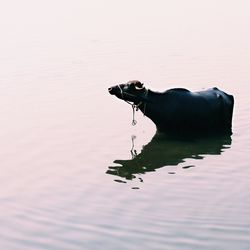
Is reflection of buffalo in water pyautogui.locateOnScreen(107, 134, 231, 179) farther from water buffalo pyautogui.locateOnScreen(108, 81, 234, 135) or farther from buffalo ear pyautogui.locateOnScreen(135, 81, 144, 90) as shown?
buffalo ear pyautogui.locateOnScreen(135, 81, 144, 90)

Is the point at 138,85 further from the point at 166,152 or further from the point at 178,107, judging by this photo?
the point at 166,152

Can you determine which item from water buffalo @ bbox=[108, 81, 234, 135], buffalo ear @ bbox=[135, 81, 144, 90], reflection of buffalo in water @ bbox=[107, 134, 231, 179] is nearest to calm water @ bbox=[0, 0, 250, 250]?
reflection of buffalo in water @ bbox=[107, 134, 231, 179]

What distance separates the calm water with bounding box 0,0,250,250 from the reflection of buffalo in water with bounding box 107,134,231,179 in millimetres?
35

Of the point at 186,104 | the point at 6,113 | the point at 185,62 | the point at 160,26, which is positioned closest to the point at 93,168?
the point at 186,104

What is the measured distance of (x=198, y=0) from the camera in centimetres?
4122

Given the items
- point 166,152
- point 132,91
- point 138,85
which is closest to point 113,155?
point 166,152

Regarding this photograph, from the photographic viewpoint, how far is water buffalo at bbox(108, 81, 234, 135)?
12.9 meters

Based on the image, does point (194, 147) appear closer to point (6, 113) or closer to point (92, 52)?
point (6, 113)

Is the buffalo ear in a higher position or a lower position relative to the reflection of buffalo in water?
higher

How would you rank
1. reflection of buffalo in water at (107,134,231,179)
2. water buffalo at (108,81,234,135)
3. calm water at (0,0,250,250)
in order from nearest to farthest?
calm water at (0,0,250,250) < reflection of buffalo in water at (107,134,231,179) < water buffalo at (108,81,234,135)

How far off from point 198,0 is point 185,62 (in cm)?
2108

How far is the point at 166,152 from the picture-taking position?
40.6ft

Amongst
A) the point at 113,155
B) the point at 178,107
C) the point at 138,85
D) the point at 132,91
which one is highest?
the point at 138,85

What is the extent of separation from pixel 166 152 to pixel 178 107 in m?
0.99
